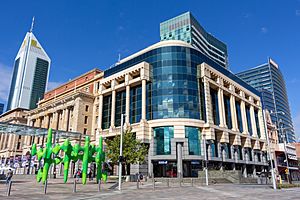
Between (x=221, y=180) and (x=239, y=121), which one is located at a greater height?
(x=239, y=121)

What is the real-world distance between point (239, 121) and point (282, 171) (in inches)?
1608

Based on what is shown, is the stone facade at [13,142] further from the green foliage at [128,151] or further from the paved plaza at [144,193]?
the paved plaza at [144,193]

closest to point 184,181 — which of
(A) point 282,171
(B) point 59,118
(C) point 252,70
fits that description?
(B) point 59,118

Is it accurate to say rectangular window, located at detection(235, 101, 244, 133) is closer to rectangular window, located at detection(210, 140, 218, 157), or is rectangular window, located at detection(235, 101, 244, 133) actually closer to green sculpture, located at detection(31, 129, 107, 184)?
rectangular window, located at detection(210, 140, 218, 157)

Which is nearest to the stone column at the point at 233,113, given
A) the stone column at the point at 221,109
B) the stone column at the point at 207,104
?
the stone column at the point at 221,109

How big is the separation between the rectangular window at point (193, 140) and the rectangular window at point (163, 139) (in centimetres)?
312

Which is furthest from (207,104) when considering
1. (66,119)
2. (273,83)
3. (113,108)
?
(273,83)

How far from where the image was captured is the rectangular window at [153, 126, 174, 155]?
149 feet

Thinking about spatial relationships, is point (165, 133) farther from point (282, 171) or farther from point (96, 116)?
point (282, 171)

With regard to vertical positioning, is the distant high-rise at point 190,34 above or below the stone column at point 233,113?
above

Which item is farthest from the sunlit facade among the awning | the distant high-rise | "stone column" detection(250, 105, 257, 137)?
the distant high-rise

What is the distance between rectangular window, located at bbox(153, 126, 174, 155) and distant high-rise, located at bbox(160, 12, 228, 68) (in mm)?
75177

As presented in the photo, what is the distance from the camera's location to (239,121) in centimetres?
6353

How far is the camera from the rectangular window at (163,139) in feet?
149
